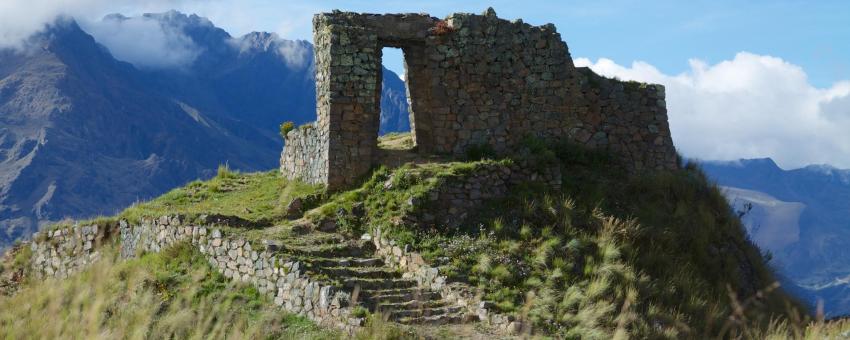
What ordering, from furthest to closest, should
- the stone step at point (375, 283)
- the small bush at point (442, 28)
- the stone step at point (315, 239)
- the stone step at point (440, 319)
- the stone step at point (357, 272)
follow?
the small bush at point (442, 28)
the stone step at point (315, 239)
the stone step at point (357, 272)
the stone step at point (375, 283)
the stone step at point (440, 319)

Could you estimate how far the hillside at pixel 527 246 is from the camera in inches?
645

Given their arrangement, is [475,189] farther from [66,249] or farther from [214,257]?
[66,249]

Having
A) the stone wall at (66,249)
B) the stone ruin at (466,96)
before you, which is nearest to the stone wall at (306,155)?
the stone ruin at (466,96)

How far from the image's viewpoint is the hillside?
16.4 meters

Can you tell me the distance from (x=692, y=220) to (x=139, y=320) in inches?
607

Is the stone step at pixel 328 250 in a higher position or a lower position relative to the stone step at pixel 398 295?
higher

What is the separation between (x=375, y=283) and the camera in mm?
17141

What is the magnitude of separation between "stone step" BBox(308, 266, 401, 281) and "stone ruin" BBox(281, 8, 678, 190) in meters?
3.90

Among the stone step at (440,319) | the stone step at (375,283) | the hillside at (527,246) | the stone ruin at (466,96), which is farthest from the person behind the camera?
the stone ruin at (466,96)

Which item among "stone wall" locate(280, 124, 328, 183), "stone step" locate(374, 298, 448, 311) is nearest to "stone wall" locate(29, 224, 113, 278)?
"stone wall" locate(280, 124, 328, 183)

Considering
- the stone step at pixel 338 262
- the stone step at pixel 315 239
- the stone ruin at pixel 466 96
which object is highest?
the stone ruin at pixel 466 96

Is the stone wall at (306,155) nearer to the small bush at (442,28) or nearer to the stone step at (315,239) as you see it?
the stone step at (315,239)

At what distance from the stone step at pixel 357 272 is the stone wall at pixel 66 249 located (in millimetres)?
6853

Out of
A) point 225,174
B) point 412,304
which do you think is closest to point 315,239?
point 412,304
